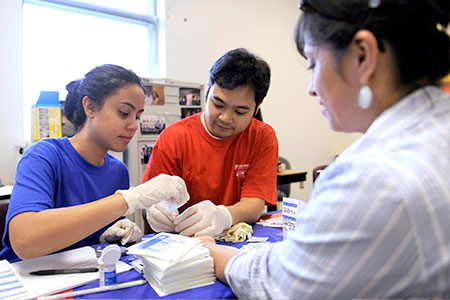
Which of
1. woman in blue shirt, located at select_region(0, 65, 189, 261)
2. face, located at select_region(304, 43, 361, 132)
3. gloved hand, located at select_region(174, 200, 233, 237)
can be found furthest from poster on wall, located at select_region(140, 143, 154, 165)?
face, located at select_region(304, 43, 361, 132)

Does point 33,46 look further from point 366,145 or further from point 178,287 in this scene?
point 366,145

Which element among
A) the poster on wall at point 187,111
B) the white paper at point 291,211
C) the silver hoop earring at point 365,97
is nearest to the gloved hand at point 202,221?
the white paper at point 291,211

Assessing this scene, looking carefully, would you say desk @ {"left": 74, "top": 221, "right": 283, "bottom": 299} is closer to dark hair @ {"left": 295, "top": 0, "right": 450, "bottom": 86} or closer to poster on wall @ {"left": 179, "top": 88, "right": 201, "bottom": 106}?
dark hair @ {"left": 295, "top": 0, "right": 450, "bottom": 86}

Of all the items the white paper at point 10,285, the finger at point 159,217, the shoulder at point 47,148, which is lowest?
the white paper at point 10,285

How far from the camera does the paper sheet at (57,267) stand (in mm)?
765

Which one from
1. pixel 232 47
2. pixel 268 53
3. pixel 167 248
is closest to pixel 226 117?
pixel 167 248

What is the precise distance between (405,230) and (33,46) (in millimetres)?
3166

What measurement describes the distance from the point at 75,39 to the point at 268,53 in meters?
2.28

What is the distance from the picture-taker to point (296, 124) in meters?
4.36

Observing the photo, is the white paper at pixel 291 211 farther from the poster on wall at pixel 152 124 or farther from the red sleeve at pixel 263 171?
the poster on wall at pixel 152 124

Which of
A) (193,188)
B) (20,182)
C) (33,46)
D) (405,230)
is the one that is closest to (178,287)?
(405,230)

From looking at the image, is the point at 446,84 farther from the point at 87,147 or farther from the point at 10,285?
the point at 87,147

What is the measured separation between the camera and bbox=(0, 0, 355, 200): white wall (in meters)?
2.58

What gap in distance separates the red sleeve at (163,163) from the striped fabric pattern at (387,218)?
1.04 m
